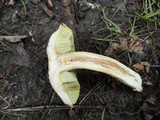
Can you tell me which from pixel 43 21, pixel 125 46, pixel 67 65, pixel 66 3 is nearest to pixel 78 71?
pixel 67 65

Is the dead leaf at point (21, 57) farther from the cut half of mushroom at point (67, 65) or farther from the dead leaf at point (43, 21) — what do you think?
the cut half of mushroom at point (67, 65)

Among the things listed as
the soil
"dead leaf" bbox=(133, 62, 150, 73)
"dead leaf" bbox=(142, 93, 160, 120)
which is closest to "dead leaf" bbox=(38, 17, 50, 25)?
the soil

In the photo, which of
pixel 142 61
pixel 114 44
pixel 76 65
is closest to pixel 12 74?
pixel 76 65

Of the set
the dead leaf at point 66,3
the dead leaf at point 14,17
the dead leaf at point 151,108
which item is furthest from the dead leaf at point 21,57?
the dead leaf at point 151,108

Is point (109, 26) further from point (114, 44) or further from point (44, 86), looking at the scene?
point (44, 86)

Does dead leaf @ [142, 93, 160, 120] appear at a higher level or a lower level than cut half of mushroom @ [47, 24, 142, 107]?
lower

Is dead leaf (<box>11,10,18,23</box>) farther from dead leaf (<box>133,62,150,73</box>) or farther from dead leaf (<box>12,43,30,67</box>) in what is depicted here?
dead leaf (<box>133,62,150,73</box>)

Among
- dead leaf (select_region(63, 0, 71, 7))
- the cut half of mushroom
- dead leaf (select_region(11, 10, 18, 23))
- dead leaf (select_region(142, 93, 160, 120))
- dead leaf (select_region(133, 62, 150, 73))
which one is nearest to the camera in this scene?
the cut half of mushroom
